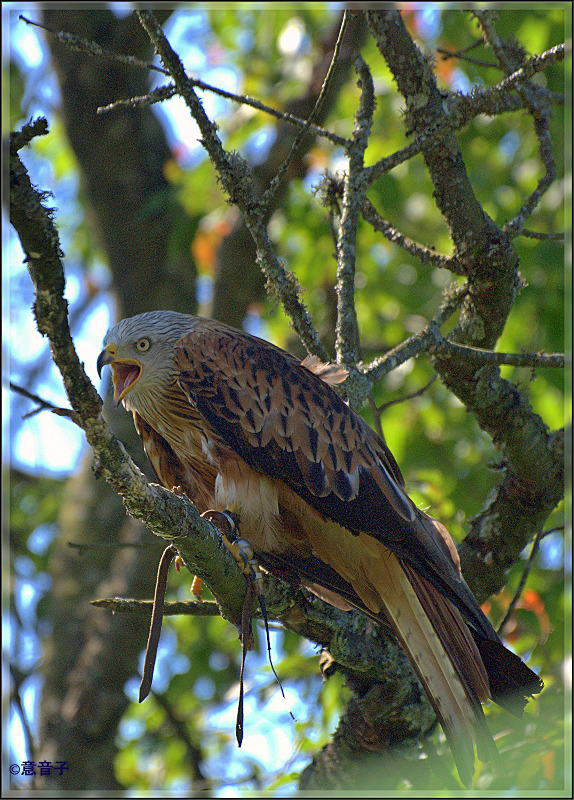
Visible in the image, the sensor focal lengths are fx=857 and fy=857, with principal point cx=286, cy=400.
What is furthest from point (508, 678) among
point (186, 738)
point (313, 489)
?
point (186, 738)

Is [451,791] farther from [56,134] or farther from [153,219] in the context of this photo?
[56,134]

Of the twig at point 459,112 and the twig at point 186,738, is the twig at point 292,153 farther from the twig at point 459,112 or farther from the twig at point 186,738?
the twig at point 186,738

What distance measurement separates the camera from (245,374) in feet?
12.7

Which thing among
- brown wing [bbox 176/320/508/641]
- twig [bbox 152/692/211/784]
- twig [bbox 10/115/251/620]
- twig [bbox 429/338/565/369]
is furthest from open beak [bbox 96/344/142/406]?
twig [bbox 152/692/211/784]

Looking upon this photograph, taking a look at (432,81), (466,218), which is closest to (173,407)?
(466,218)

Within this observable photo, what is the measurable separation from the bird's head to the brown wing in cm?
9

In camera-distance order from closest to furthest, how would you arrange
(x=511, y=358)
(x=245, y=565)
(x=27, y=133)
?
1. (x=27, y=133)
2. (x=245, y=565)
3. (x=511, y=358)

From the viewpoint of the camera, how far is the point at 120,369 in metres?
4.10

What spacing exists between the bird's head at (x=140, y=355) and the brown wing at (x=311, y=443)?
3.5 inches

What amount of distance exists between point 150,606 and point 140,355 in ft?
3.95

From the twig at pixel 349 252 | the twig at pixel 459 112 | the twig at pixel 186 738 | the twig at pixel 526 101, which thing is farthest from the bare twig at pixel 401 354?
the twig at pixel 186 738

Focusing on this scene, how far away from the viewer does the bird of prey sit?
338 centimetres

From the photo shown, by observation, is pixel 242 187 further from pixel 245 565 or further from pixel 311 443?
pixel 245 565

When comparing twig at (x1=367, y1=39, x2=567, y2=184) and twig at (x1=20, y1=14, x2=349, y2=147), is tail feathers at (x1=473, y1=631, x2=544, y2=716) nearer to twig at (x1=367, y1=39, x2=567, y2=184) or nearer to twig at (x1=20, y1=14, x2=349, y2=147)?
twig at (x1=367, y1=39, x2=567, y2=184)
